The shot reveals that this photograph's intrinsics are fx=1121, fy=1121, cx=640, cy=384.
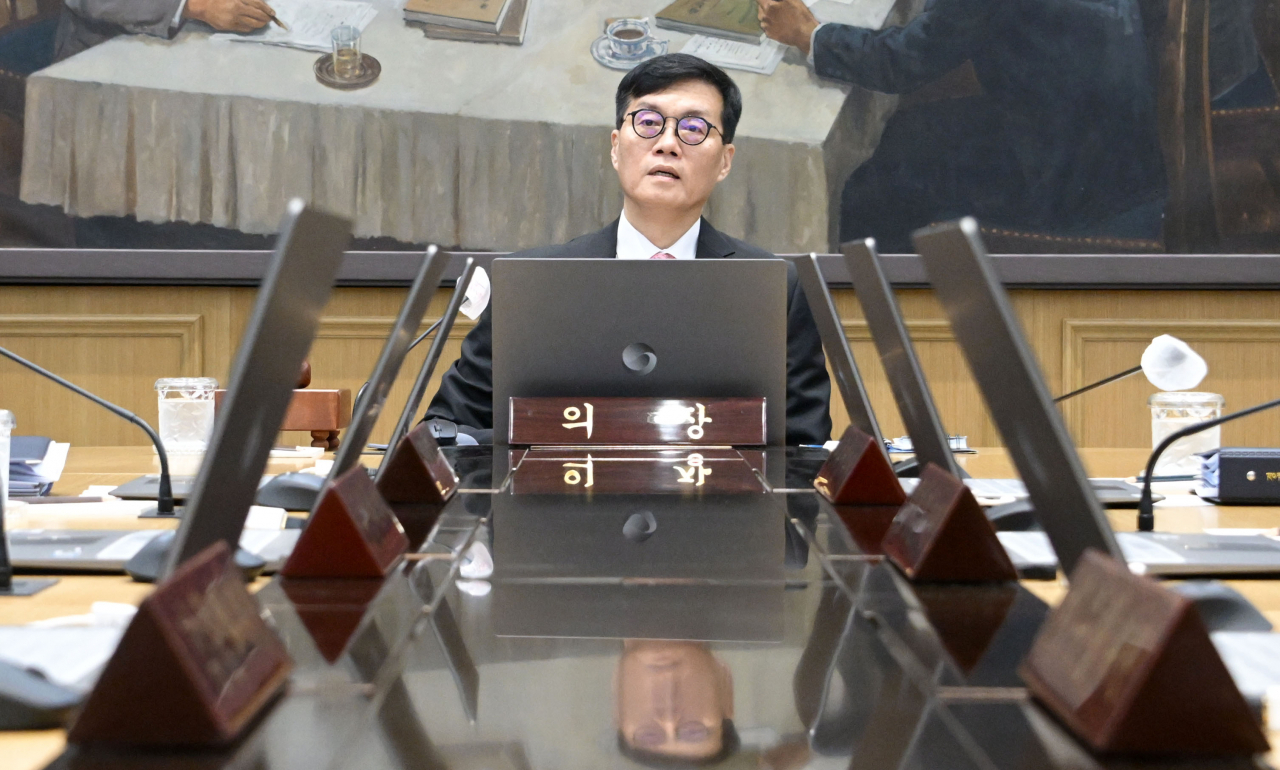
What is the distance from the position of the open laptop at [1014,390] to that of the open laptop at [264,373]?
39 centimetres

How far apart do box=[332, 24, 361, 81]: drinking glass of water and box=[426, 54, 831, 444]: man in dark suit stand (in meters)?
1.35

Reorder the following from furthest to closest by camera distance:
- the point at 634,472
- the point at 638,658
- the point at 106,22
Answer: the point at 106,22 < the point at 634,472 < the point at 638,658

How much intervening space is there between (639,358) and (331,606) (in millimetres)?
1159

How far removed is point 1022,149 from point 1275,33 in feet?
3.08

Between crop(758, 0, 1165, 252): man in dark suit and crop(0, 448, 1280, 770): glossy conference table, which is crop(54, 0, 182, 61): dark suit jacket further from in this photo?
crop(0, 448, 1280, 770): glossy conference table

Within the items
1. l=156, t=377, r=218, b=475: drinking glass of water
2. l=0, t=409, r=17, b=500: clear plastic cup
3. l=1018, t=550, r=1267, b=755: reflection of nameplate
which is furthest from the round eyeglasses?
l=1018, t=550, r=1267, b=755: reflection of nameplate

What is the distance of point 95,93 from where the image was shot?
377cm

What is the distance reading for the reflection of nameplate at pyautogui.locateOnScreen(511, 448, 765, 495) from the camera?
1380 mm

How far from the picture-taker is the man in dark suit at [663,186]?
260 centimetres

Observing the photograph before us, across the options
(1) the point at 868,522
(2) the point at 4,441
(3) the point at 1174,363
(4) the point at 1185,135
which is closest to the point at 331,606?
(1) the point at 868,522

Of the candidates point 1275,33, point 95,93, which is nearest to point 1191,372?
point 1275,33

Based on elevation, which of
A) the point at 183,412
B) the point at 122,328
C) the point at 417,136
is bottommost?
the point at 122,328

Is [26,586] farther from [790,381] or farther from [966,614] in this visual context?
[790,381]

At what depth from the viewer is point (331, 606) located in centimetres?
77
